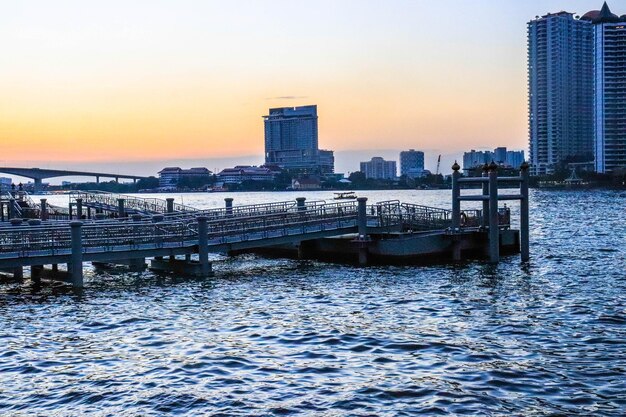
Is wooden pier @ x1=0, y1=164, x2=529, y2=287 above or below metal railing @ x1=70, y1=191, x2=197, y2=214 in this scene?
below

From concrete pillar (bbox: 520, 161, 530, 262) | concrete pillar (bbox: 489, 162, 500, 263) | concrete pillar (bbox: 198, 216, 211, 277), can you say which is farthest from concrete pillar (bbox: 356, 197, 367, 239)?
concrete pillar (bbox: 198, 216, 211, 277)

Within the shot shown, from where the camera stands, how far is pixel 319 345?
846 inches

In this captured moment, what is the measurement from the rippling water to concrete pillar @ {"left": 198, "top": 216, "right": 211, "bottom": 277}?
0.76 m

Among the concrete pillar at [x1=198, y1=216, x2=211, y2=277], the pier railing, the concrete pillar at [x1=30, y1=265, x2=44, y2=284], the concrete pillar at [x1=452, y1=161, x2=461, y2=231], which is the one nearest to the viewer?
the pier railing

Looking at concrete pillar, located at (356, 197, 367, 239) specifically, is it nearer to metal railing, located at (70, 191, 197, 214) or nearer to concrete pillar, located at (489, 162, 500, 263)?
concrete pillar, located at (489, 162, 500, 263)

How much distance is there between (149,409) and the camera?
16.0 metres

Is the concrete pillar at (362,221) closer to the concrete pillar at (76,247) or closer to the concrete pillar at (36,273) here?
the concrete pillar at (76,247)

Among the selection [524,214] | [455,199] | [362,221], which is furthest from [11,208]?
[524,214]

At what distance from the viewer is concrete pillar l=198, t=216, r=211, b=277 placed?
3441 cm

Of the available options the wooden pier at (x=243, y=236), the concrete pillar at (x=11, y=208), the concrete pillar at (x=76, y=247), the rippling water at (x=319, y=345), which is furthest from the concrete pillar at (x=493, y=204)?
the concrete pillar at (x=11, y=208)

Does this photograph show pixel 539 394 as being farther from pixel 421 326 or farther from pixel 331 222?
pixel 331 222

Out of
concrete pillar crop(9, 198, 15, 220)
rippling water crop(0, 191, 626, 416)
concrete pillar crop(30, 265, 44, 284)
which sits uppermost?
concrete pillar crop(9, 198, 15, 220)

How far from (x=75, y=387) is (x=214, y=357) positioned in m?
3.89

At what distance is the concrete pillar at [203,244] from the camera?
34.4m
